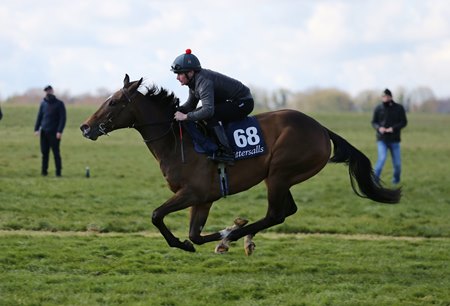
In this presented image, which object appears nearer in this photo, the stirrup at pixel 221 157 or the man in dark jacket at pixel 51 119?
the stirrup at pixel 221 157

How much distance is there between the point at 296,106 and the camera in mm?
93125

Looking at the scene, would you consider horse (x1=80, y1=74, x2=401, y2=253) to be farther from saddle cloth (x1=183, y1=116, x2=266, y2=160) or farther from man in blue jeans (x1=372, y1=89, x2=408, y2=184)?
man in blue jeans (x1=372, y1=89, x2=408, y2=184)

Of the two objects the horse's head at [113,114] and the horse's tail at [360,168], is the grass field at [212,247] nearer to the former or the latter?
the horse's tail at [360,168]

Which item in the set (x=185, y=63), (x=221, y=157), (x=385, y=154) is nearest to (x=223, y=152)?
(x=221, y=157)

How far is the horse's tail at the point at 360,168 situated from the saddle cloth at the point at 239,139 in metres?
1.34

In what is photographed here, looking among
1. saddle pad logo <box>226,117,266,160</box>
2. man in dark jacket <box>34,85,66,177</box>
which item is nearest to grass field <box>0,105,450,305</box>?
man in dark jacket <box>34,85,66,177</box>

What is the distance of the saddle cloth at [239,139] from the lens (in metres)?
9.85

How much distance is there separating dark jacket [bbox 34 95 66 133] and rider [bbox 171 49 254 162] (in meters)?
11.1

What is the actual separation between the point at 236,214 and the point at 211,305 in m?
7.92

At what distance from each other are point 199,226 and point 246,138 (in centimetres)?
126

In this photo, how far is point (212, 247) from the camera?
39.7ft

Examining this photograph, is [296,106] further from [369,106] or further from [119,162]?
[119,162]

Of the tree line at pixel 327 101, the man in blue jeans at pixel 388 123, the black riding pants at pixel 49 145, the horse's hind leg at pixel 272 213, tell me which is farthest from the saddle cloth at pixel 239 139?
the tree line at pixel 327 101

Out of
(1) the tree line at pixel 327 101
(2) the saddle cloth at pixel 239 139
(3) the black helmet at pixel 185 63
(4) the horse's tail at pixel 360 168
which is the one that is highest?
(1) the tree line at pixel 327 101
